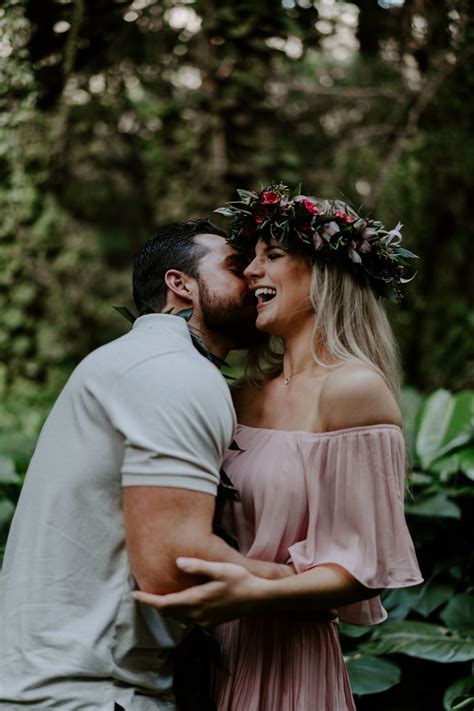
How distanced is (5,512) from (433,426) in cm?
190

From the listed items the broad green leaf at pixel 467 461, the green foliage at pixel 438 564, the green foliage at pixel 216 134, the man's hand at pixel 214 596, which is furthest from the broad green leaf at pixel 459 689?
the green foliage at pixel 216 134

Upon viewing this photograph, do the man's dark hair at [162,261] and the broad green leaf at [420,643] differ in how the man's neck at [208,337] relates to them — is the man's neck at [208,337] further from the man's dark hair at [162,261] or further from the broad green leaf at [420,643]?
the broad green leaf at [420,643]

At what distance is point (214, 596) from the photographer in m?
1.54

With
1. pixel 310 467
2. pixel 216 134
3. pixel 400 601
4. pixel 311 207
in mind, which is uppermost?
pixel 311 207

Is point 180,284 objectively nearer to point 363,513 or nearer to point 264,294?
point 264,294

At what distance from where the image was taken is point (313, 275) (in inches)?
82.6

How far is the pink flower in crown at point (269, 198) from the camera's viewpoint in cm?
218

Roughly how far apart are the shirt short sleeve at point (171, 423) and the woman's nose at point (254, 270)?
611mm

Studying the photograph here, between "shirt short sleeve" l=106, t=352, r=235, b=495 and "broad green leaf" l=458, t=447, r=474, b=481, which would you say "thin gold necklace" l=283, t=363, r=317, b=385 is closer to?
"shirt short sleeve" l=106, t=352, r=235, b=495

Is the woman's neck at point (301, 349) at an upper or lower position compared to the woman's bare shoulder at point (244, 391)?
upper


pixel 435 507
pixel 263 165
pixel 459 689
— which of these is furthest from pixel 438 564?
pixel 263 165

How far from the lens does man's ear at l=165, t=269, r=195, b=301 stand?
2.13 m

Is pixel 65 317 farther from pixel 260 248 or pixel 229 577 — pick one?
pixel 229 577

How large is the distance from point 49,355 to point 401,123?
11.4 feet
